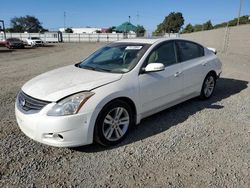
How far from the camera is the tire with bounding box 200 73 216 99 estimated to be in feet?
17.9

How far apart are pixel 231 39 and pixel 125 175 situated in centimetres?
1713

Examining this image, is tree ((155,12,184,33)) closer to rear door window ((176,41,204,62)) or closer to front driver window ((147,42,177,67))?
rear door window ((176,41,204,62))

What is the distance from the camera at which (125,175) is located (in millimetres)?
2879

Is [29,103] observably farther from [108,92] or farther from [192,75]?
[192,75]

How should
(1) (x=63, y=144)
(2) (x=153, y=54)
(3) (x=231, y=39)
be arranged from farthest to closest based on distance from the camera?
(3) (x=231, y=39) → (2) (x=153, y=54) → (1) (x=63, y=144)

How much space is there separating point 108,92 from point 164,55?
5.10ft

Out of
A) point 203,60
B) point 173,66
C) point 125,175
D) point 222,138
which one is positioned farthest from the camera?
point 203,60

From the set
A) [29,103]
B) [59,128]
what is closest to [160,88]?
[59,128]

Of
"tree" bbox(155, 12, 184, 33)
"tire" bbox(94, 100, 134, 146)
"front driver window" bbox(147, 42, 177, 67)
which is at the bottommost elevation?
"tire" bbox(94, 100, 134, 146)

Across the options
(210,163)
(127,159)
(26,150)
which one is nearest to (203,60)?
(210,163)

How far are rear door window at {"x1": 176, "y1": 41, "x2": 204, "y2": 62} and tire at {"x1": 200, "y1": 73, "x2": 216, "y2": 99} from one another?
58cm

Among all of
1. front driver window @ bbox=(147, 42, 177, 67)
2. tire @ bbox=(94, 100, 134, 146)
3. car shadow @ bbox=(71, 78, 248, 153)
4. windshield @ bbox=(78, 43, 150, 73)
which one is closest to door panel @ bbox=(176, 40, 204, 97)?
front driver window @ bbox=(147, 42, 177, 67)

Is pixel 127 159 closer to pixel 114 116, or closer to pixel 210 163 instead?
pixel 114 116

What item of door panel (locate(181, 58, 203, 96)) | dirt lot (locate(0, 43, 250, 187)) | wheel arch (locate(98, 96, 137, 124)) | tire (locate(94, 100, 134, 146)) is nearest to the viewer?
dirt lot (locate(0, 43, 250, 187))
